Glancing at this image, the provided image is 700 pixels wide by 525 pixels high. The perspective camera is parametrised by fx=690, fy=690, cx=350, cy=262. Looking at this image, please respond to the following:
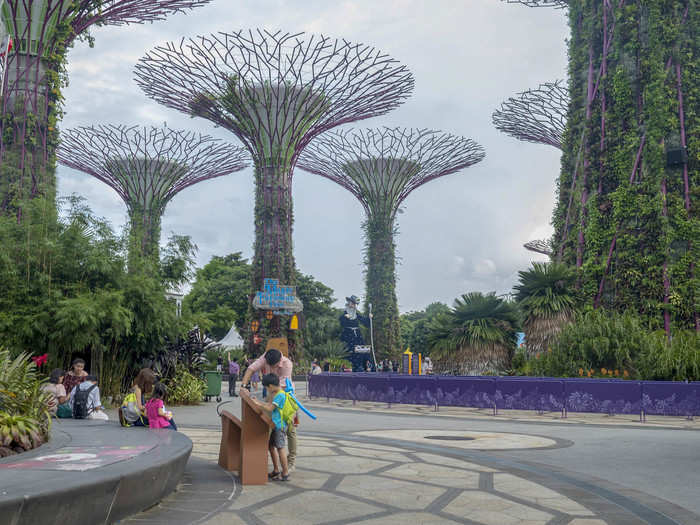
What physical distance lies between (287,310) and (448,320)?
516 inches

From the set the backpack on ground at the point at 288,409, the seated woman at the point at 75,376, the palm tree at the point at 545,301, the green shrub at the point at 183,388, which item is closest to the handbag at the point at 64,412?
the seated woman at the point at 75,376

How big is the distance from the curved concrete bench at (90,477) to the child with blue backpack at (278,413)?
3.26 feet

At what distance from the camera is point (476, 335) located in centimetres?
2444

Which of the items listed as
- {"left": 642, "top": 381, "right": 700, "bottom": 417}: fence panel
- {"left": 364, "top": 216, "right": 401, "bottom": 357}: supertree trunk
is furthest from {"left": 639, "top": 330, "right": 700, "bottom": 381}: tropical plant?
{"left": 364, "top": 216, "right": 401, "bottom": 357}: supertree trunk

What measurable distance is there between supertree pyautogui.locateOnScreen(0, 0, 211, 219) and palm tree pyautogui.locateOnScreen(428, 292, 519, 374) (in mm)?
14266

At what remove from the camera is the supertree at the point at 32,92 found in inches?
827

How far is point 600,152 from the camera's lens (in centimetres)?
2642

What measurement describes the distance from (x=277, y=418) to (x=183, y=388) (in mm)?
12513

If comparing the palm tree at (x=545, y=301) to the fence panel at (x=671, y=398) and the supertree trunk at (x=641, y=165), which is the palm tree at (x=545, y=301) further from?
the fence panel at (x=671, y=398)

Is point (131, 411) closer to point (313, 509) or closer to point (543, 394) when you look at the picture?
point (313, 509)

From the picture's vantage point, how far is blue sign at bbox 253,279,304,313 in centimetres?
3647

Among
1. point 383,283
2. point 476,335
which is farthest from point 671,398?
point 383,283

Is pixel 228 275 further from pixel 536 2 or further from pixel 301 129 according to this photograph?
pixel 536 2

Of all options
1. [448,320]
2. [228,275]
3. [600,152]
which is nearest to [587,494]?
[448,320]
